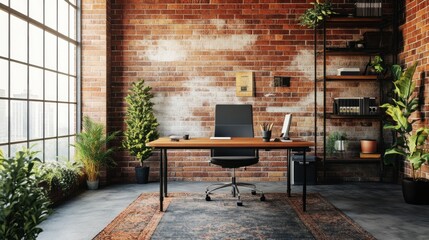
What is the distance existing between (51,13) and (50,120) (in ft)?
4.56

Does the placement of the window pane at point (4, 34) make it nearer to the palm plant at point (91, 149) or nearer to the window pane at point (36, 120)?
the window pane at point (36, 120)

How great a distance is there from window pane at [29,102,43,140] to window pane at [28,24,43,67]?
1.64 feet

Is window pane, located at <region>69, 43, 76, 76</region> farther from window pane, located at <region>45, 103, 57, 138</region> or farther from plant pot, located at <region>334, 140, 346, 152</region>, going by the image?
plant pot, located at <region>334, 140, 346, 152</region>

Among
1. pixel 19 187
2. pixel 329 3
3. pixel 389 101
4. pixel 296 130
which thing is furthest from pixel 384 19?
pixel 19 187

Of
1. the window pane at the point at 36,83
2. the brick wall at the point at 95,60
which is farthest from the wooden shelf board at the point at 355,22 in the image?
the window pane at the point at 36,83

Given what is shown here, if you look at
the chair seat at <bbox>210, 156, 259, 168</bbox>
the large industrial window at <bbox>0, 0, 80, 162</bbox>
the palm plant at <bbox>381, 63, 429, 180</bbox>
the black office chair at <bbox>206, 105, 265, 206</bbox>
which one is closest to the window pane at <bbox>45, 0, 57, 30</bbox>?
the large industrial window at <bbox>0, 0, 80, 162</bbox>

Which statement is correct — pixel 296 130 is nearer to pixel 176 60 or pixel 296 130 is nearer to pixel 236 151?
pixel 236 151

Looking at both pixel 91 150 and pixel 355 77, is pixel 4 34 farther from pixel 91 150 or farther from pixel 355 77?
pixel 355 77

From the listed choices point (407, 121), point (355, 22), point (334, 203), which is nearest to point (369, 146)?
point (407, 121)

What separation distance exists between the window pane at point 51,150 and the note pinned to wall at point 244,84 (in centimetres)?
291

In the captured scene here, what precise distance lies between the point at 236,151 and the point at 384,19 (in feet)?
10.8

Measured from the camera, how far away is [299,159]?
19.6 feet

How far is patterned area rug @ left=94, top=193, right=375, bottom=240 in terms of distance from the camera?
11.5 ft

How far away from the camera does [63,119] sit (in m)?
→ 5.52
